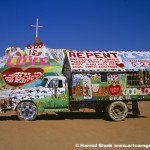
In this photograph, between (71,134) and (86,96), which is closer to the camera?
(71,134)

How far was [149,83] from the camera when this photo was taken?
14.9 m

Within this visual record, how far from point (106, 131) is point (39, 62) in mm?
19656

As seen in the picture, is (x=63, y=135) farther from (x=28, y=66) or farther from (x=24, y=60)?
(x=24, y=60)

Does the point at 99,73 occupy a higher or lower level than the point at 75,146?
higher

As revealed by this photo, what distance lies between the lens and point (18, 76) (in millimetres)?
28906

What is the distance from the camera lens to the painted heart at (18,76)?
94.6 ft

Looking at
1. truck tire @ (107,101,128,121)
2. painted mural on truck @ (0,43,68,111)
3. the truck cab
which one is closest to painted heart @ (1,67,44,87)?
painted mural on truck @ (0,43,68,111)

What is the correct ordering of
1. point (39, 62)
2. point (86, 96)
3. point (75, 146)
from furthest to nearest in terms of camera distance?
1. point (39, 62)
2. point (86, 96)
3. point (75, 146)

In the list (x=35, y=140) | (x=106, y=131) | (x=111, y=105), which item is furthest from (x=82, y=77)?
(x=35, y=140)

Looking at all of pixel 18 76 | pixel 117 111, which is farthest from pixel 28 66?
pixel 117 111

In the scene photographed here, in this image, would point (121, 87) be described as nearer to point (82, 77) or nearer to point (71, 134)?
point (82, 77)

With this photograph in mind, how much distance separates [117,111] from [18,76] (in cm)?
1633

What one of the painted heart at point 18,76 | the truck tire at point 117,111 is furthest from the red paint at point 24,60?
the truck tire at point 117,111

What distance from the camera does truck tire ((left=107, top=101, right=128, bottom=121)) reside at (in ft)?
46.6
